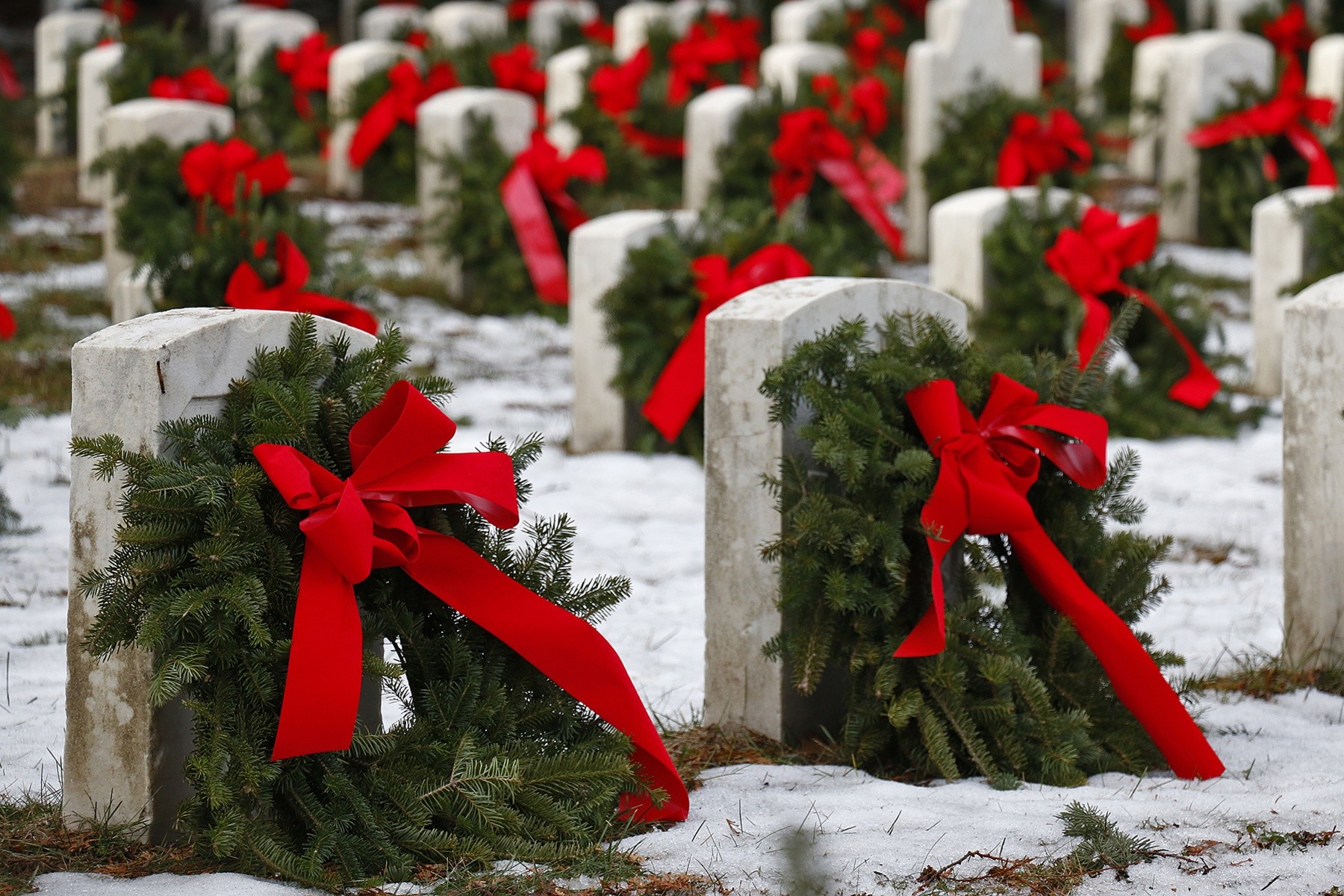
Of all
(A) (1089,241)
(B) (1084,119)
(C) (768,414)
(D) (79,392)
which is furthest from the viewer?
(B) (1084,119)

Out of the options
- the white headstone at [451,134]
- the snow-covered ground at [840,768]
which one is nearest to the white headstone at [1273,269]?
the snow-covered ground at [840,768]

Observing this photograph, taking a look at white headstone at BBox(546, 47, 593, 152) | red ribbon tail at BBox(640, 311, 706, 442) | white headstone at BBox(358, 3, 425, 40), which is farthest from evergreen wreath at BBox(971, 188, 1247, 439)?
white headstone at BBox(358, 3, 425, 40)

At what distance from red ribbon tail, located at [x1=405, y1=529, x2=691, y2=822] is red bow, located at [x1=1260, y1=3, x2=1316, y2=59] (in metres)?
10.4

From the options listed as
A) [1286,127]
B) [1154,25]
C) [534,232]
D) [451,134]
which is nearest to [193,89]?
[451,134]

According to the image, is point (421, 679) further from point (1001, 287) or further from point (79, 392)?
point (1001, 287)

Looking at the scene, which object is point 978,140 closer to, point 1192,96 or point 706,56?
point 1192,96

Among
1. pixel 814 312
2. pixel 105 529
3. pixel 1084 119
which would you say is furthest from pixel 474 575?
pixel 1084 119

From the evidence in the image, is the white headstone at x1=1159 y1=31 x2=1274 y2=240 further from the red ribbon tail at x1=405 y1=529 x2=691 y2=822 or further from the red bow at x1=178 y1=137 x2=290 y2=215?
the red ribbon tail at x1=405 y1=529 x2=691 y2=822

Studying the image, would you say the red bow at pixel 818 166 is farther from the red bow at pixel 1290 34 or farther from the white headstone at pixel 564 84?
the red bow at pixel 1290 34

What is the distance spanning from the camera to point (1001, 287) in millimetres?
5879

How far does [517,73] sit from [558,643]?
7.92 m

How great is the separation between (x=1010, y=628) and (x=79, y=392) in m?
1.74

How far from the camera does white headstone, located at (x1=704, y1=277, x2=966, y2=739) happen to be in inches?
120

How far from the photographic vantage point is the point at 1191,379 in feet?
19.2
